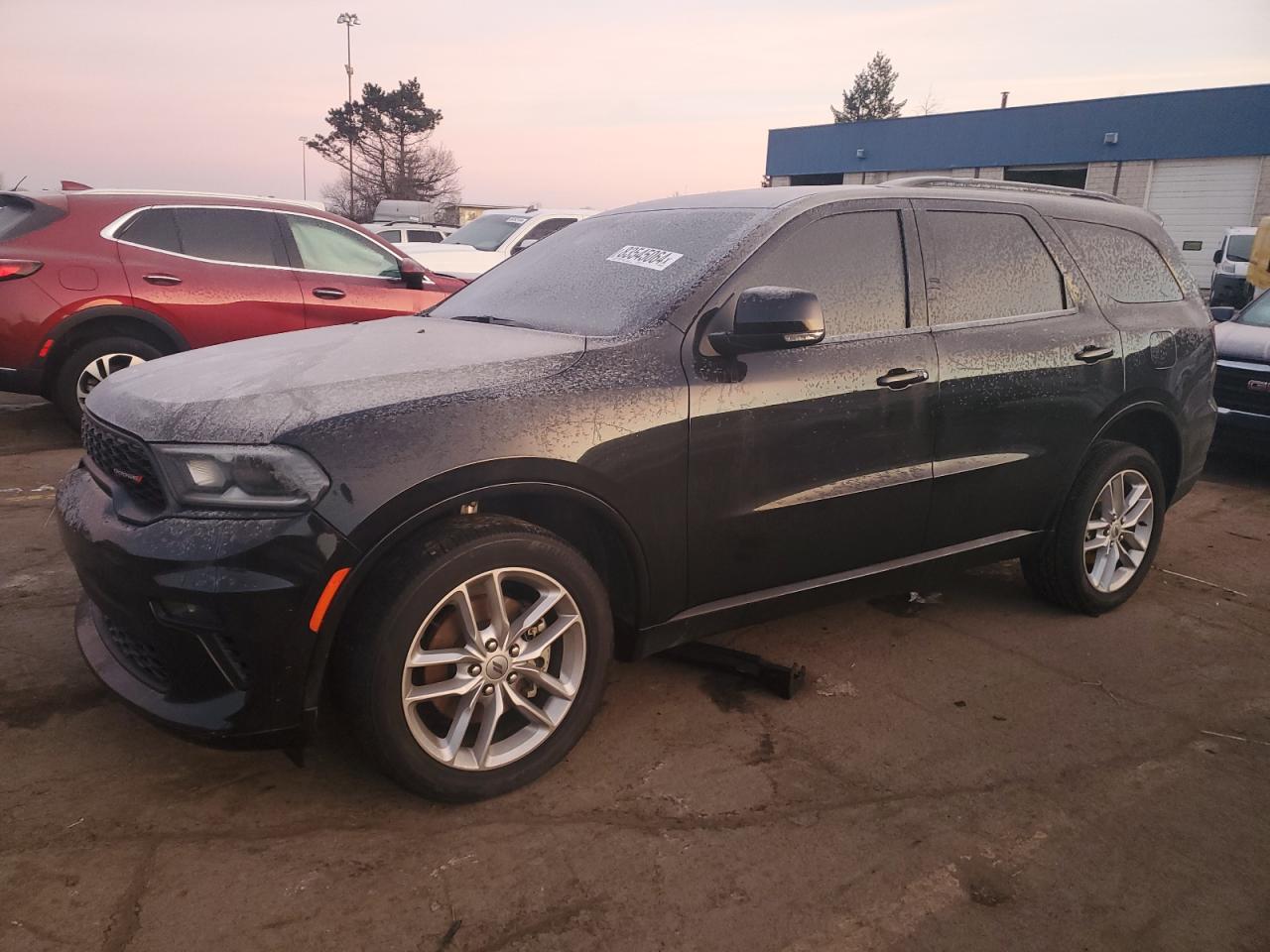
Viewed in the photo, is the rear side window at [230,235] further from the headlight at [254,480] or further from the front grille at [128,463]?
the headlight at [254,480]

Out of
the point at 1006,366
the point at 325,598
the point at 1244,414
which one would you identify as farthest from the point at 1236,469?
the point at 325,598

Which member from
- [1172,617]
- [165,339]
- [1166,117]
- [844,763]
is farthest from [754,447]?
[1166,117]

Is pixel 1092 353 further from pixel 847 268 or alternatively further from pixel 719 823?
pixel 719 823

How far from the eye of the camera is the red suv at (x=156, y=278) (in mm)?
6039

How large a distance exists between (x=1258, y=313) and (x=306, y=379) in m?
7.89

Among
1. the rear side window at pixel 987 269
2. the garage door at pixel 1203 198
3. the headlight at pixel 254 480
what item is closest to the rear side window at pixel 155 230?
the headlight at pixel 254 480

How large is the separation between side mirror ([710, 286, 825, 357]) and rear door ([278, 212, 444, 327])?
4957mm

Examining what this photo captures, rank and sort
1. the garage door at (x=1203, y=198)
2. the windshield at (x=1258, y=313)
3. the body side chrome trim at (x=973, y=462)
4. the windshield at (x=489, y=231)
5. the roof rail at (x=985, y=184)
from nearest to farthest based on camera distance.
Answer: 1. the body side chrome trim at (x=973, y=462)
2. the roof rail at (x=985, y=184)
3. the windshield at (x=1258, y=313)
4. the windshield at (x=489, y=231)
5. the garage door at (x=1203, y=198)

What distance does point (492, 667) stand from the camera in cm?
Result: 253

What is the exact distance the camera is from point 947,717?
10.4 ft

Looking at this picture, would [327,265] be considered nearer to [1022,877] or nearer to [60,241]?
[60,241]

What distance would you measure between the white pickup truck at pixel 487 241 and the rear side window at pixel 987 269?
6.84 m

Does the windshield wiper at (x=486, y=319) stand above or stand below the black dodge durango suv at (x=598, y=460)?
above

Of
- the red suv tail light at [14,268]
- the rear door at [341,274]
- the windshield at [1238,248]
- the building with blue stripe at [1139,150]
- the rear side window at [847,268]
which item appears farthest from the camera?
the building with blue stripe at [1139,150]
